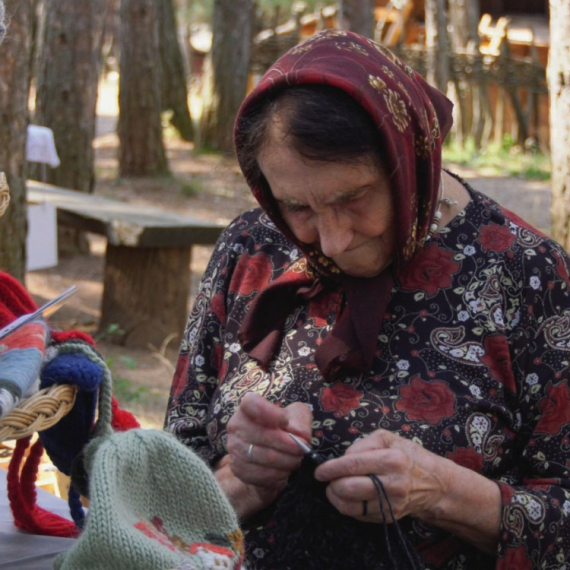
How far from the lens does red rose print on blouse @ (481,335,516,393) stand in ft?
5.95

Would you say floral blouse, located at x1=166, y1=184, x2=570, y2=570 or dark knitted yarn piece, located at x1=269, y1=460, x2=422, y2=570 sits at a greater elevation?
floral blouse, located at x1=166, y1=184, x2=570, y2=570

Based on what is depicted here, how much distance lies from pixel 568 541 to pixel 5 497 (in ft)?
3.60

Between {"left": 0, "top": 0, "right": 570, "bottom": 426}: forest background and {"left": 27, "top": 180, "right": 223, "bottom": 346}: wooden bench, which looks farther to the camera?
{"left": 27, "top": 180, "right": 223, "bottom": 346}: wooden bench

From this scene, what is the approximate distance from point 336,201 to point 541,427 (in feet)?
1.95

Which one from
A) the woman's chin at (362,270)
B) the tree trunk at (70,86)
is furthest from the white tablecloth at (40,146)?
the woman's chin at (362,270)

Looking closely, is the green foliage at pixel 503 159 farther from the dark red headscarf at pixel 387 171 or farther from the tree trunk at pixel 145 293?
the dark red headscarf at pixel 387 171

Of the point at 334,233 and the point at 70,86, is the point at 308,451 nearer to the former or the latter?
the point at 334,233

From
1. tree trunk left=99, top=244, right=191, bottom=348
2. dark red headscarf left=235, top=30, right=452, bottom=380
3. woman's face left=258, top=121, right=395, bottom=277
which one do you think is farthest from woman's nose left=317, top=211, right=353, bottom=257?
tree trunk left=99, top=244, right=191, bottom=348

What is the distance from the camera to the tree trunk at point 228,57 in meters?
12.2

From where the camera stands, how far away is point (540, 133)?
1477cm

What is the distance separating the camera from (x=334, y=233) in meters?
1.76

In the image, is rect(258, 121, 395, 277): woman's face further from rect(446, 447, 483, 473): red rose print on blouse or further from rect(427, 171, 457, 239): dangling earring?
rect(446, 447, 483, 473): red rose print on blouse

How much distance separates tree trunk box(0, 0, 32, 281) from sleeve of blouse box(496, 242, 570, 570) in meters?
2.20

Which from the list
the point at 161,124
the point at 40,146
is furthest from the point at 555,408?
the point at 161,124
